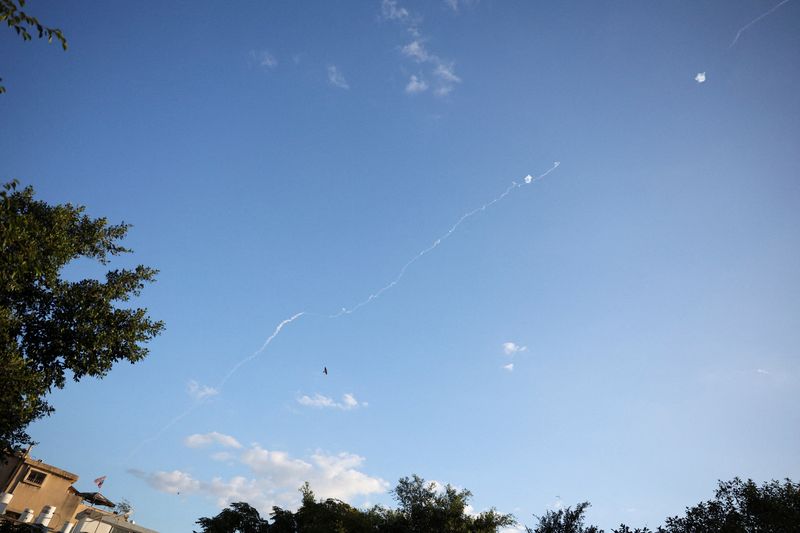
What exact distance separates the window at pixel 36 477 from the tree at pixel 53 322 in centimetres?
3077

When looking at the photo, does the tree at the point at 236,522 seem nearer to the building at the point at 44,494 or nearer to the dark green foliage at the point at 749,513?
the building at the point at 44,494

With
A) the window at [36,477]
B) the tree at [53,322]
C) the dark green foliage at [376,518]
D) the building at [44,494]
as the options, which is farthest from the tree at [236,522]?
the tree at [53,322]

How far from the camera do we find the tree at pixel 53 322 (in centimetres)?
1717

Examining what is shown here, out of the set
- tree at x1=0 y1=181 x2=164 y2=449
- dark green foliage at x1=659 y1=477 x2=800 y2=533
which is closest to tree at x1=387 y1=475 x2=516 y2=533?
dark green foliage at x1=659 y1=477 x2=800 y2=533

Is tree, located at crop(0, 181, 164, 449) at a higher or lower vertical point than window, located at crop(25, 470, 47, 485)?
higher

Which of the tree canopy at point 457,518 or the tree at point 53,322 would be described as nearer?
the tree at point 53,322

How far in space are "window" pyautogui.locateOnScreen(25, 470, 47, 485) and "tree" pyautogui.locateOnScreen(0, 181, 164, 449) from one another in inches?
1211

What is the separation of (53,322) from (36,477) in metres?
35.9

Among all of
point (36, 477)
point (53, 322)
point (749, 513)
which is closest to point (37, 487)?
point (36, 477)

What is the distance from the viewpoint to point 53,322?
19.7m

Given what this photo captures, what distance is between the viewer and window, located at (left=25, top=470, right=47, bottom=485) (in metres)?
40.4

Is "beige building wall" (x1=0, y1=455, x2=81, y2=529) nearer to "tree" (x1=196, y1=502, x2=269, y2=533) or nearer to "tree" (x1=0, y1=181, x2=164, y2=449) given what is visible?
"tree" (x1=196, y1=502, x2=269, y2=533)

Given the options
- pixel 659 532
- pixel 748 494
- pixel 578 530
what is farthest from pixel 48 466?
pixel 748 494

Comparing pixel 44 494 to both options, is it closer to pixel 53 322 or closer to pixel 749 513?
pixel 53 322
